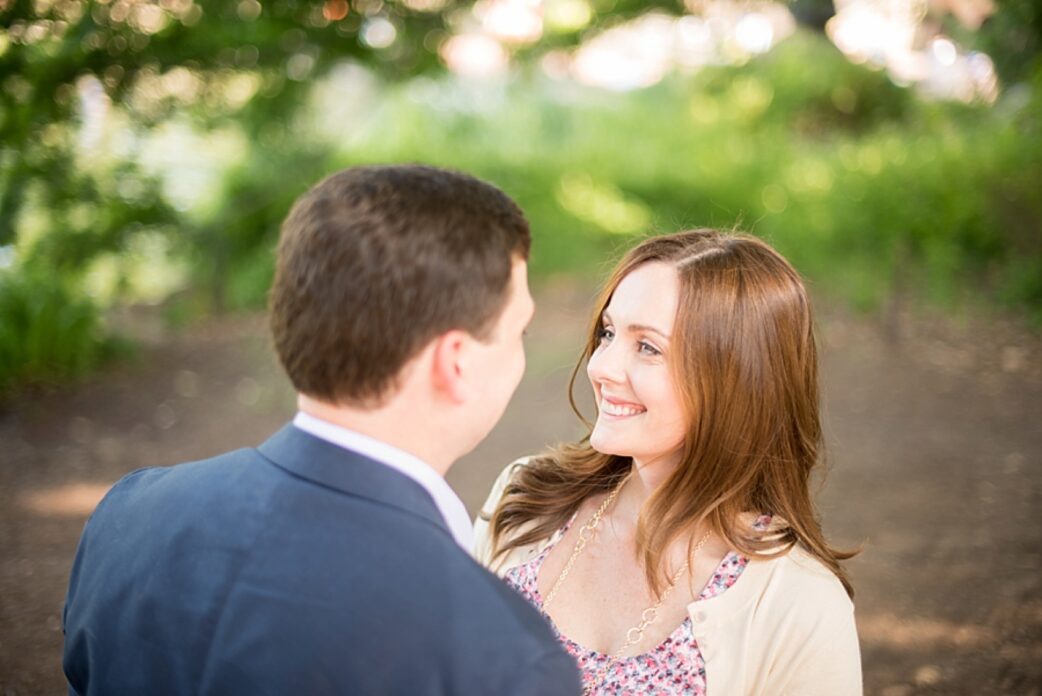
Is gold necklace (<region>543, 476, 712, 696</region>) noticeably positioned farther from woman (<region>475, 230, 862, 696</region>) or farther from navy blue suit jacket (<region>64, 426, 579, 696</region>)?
navy blue suit jacket (<region>64, 426, 579, 696</region>)

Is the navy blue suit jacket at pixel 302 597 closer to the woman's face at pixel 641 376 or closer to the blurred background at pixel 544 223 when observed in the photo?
the woman's face at pixel 641 376

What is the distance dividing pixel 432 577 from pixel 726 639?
1.07 metres

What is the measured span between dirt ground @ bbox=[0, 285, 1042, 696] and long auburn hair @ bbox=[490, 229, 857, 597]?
0.94 m

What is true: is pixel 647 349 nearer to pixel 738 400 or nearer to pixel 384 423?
pixel 738 400

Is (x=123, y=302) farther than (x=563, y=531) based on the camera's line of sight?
Yes

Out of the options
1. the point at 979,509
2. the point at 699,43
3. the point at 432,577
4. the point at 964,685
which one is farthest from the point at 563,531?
the point at 699,43

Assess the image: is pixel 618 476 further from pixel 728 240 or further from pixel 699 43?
pixel 699 43

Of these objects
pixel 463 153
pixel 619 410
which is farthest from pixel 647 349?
pixel 463 153

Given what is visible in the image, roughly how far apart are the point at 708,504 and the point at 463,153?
27.1 ft

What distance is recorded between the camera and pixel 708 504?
7.19ft

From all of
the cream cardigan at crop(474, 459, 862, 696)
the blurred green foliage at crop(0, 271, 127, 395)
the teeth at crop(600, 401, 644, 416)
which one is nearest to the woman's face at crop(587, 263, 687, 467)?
the teeth at crop(600, 401, 644, 416)

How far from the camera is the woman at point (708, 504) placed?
2.01m

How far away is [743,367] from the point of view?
2.13 metres

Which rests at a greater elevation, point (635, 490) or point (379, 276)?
point (379, 276)
